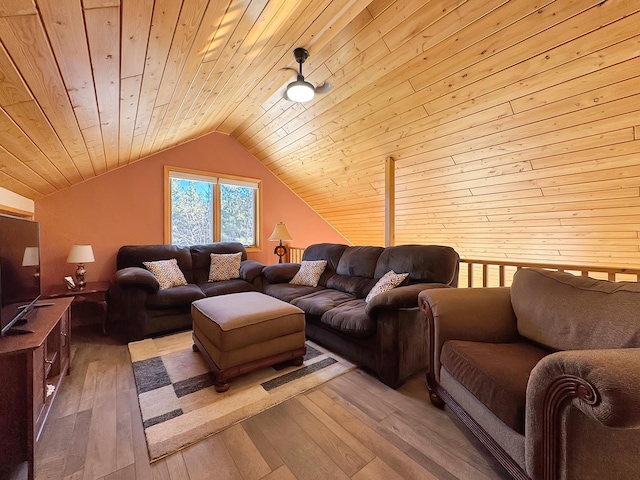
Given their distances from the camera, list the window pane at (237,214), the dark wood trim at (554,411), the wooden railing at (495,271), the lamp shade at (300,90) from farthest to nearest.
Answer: the window pane at (237,214) → the lamp shade at (300,90) → the wooden railing at (495,271) → the dark wood trim at (554,411)

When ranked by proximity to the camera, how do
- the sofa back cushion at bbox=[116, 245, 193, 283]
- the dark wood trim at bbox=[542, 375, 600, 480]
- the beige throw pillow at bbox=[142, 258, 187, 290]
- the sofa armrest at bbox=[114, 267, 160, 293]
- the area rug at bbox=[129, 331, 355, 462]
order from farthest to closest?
the sofa back cushion at bbox=[116, 245, 193, 283] < the beige throw pillow at bbox=[142, 258, 187, 290] < the sofa armrest at bbox=[114, 267, 160, 293] < the area rug at bbox=[129, 331, 355, 462] < the dark wood trim at bbox=[542, 375, 600, 480]

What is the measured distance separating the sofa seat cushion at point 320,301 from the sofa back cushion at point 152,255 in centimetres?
171

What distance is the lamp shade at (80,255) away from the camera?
2842mm

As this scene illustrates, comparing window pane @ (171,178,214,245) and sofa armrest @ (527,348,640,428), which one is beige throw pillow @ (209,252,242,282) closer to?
window pane @ (171,178,214,245)

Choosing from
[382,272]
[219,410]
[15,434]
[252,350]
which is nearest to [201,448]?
[219,410]

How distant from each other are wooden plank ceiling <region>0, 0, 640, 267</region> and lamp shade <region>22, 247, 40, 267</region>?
592mm

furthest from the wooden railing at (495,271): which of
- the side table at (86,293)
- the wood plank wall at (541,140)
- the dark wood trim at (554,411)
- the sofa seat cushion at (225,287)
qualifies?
the side table at (86,293)

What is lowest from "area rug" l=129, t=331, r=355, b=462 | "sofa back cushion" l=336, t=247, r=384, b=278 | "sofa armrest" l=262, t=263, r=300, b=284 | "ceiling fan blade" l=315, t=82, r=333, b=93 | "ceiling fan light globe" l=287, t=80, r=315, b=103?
"area rug" l=129, t=331, r=355, b=462

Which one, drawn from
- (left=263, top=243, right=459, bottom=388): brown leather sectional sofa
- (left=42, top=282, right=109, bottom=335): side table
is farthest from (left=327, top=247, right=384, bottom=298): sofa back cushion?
(left=42, top=282, right=109, bottom=335): side table

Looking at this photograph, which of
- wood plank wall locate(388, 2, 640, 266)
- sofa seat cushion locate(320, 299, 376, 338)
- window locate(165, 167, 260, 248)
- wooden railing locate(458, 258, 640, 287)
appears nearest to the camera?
wood plank wall locate(388, 2, 640, 266)

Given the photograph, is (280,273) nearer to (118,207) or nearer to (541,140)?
(118,207)

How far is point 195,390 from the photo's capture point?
1825mm

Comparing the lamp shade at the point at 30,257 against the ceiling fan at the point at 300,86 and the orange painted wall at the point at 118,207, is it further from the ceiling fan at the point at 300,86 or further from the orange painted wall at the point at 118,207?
the ceiling fan at the point at 300,86

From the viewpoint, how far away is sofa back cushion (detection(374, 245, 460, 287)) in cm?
227
